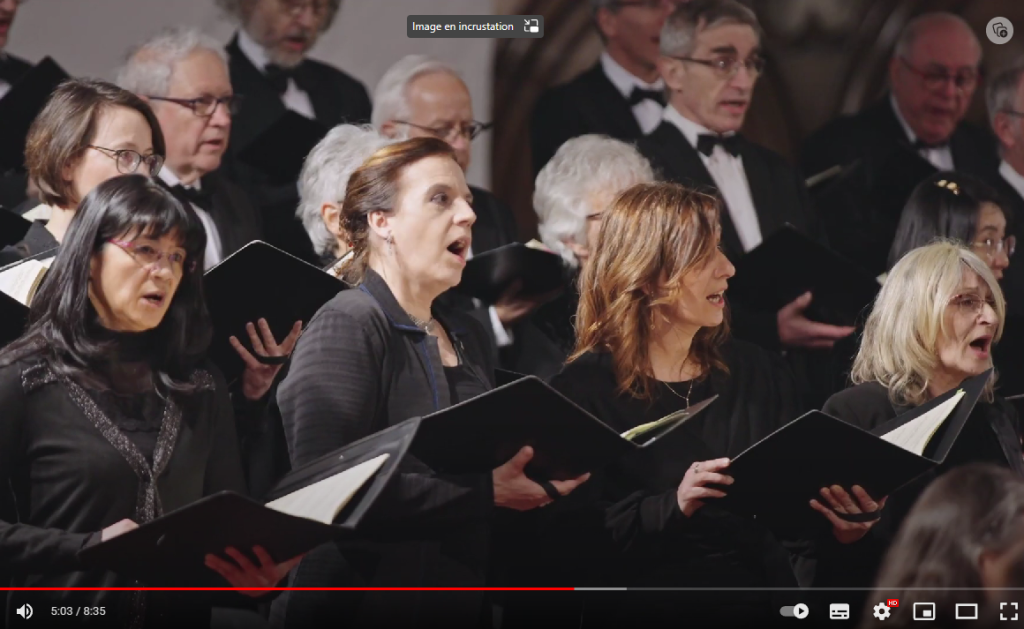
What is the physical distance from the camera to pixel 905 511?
416cm

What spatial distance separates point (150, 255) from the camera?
3.43m

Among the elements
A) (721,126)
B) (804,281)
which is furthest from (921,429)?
(721,126)

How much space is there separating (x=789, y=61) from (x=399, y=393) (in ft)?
5.73

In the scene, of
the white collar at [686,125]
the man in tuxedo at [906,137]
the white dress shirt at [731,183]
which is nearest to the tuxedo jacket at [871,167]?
the man in tuxedo at [906,137]

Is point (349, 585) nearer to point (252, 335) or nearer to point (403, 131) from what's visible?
point (252, 335)

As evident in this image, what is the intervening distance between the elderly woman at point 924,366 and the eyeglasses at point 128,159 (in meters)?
1.80

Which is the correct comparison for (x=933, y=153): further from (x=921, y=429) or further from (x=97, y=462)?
(x=97, y=462)

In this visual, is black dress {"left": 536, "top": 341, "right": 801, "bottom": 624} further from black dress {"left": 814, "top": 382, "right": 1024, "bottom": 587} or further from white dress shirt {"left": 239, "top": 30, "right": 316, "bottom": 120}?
white dress shirt {"left": 239, "top": 30, "right": 316, "bottom": 120}

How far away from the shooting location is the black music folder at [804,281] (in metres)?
4.32

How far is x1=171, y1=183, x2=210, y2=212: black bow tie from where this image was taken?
14.2 ft

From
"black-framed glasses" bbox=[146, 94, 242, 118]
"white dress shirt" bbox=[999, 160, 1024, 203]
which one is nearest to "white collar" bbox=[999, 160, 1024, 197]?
"white dress shirt" bbox=[999, 160, 1024, 203]

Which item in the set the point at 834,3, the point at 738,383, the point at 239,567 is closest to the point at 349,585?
the point at 239,567

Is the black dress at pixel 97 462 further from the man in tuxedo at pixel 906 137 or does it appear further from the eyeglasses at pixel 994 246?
the eyeglasses at pixel 994 246

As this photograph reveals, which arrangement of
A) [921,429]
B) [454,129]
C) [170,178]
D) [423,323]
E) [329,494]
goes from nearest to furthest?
1. [329,494]
2. [423,323]
3. [921,429]
4. [170,178]
5. [454,129]
